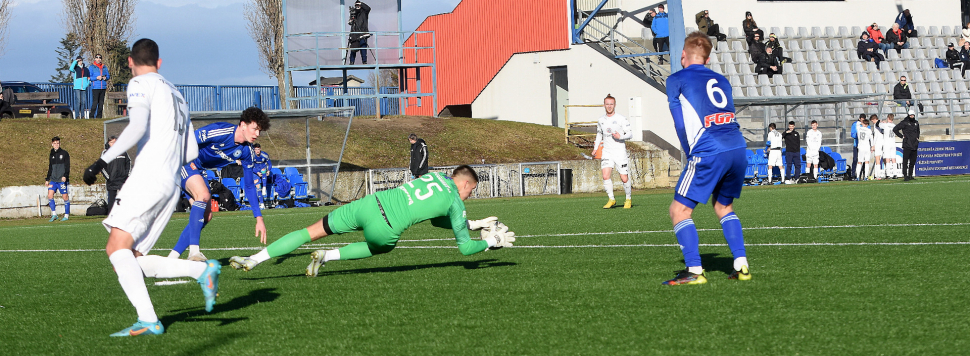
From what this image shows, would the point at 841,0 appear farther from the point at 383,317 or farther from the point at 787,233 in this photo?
the point at 383,317

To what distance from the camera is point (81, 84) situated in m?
32.2

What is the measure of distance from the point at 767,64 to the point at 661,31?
4.33m

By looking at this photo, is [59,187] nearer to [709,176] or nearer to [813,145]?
[709,176]

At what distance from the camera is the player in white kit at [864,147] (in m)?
26.5

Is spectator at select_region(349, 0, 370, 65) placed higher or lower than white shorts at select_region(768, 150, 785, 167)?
higher

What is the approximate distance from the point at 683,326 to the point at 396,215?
8.99 feet

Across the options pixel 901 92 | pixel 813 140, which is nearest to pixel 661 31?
pixel 813 140

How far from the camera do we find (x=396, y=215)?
6.78 metres

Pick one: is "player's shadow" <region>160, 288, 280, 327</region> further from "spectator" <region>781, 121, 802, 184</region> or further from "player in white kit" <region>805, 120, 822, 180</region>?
"player in white kit" <region>805, 120, 822, 180</region>

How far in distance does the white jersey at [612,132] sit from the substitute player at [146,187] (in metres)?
11.0

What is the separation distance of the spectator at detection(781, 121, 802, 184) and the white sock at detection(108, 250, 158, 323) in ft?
78.0

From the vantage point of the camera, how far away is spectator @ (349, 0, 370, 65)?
31844 millimetres

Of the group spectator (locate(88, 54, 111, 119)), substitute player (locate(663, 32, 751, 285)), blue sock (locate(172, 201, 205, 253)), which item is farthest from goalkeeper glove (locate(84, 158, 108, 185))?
spectator (locate(88, 54, 111, 119))

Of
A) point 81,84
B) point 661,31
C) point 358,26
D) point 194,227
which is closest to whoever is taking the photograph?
point 194,227
